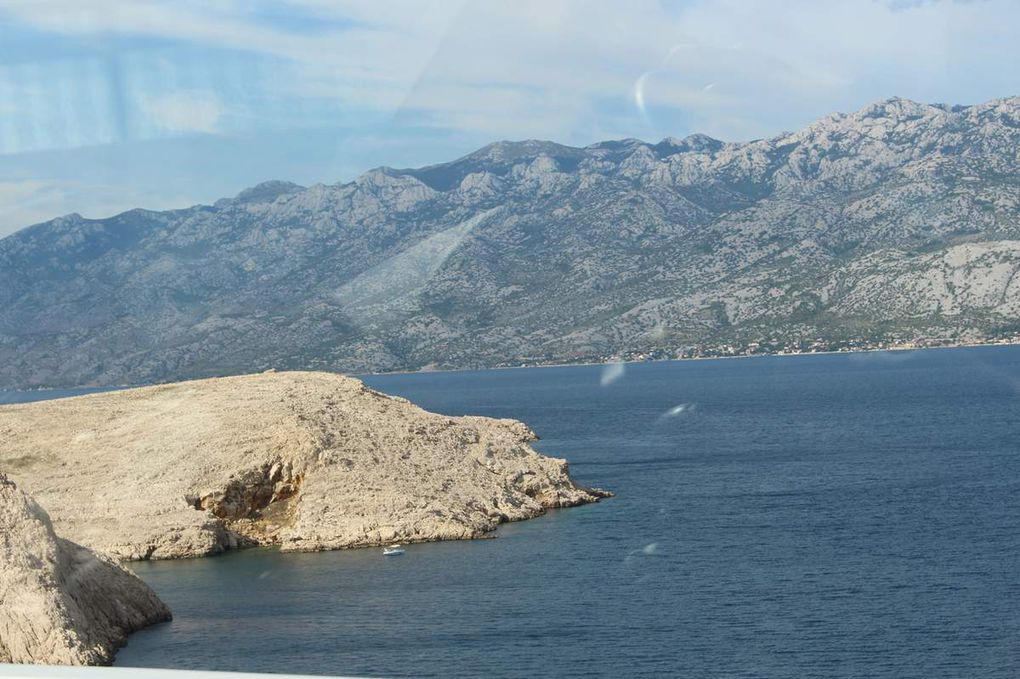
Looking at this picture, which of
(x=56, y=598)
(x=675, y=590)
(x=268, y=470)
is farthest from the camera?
(x=268, y=470)

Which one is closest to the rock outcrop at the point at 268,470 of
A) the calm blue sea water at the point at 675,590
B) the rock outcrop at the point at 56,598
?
the calm blue sea water at the point at 675,590

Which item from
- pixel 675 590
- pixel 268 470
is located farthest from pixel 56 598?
pixel 268 470

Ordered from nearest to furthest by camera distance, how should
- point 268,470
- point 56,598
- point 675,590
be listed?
point 56,598
point 675,590
point 268,470

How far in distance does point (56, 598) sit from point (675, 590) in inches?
887

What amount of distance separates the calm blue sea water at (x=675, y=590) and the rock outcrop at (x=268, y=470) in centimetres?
259

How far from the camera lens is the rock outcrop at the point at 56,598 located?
35.9 metres

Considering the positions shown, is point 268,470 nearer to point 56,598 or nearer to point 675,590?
point 675,590

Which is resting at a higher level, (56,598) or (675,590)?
(56,598)

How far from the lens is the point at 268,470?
66.7m

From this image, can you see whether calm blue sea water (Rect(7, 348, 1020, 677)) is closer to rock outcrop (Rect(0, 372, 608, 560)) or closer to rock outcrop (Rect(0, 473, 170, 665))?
rock outcrop (Rect(0, 473, 170, 665))

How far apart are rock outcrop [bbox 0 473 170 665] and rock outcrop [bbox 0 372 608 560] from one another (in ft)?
54.3

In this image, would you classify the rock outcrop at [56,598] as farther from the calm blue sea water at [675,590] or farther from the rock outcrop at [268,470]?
the rock outcrop at [268,470]

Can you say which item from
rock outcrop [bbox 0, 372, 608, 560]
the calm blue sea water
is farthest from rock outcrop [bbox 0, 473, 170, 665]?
rock outcrop [bbox 0, 372, 608, 560]

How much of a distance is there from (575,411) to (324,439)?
9860 centimetres
